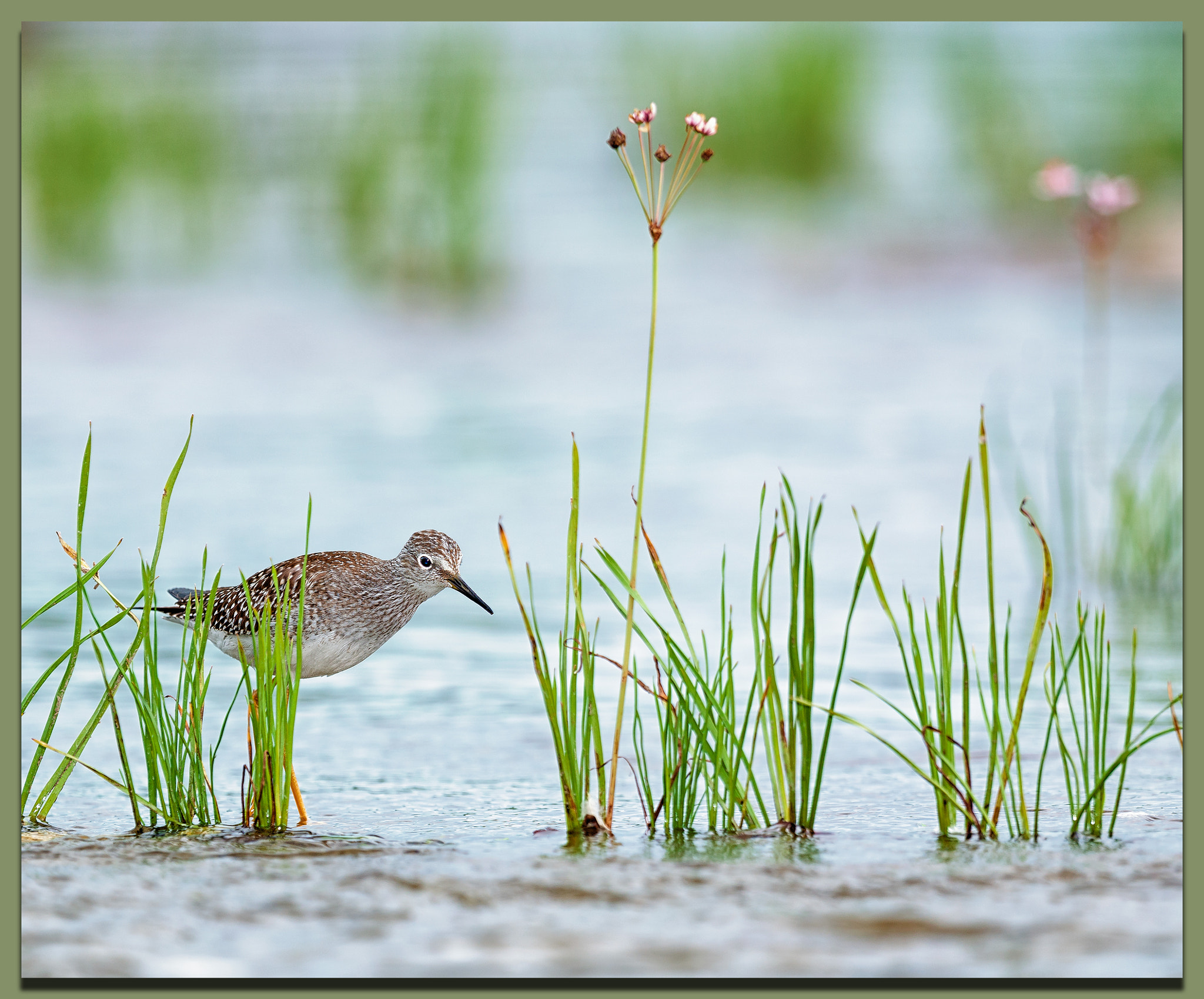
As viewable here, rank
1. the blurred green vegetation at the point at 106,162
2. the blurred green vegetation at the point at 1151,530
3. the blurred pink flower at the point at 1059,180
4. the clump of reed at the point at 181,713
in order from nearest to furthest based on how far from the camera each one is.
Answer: the clump of reed at the point at 181,713
the blurred pink flower at the point at 1059,180
the blurred green vegetation at the point at 1151,530
the blurred green vegetation at the point at 106,162

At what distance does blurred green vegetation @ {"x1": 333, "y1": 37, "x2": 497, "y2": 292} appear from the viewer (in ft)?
39.8

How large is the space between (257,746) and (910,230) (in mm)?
10982

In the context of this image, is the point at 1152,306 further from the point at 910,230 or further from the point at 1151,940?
the point at 1151,940

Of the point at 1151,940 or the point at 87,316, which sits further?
the point at 87,316

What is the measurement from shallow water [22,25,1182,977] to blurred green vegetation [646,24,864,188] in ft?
2.46

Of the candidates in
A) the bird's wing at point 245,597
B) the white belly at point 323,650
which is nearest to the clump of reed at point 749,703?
the white belly at point 323,650

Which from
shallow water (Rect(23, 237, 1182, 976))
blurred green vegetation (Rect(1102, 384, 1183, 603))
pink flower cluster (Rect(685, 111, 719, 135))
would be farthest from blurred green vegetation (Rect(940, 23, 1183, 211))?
pink flower cluster (Rect(685, 111, 719, 135))

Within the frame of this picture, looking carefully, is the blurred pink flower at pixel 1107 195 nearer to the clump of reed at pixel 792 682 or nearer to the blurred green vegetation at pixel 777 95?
the clump of reed at pixel 792 682

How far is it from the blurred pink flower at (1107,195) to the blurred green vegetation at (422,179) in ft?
22.9

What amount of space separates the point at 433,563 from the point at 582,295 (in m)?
8.27

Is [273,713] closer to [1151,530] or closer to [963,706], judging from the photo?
[963,706]

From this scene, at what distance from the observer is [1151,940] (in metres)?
3.16

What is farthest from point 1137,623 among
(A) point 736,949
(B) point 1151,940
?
(A) point 736,949

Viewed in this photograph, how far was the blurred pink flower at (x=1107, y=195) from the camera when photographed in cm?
568
